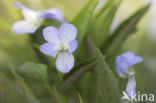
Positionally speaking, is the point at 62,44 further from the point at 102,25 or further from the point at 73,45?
the point at 102,25

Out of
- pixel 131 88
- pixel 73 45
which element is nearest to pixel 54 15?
pixel 73 45

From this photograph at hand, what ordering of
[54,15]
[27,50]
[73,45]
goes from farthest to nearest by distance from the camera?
[27,50] < [54,15] < [73,45]

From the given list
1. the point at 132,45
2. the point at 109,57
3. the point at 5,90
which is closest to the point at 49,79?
the point at 109,57

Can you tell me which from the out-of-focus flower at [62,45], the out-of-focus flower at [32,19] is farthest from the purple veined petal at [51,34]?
the out-of-focus flower at [32,19]

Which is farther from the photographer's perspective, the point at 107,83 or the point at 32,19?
the point at 32,19

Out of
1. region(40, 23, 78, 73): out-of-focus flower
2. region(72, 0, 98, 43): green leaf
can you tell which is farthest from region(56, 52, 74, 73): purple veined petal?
region(72, 0, 98, 43): green leaf

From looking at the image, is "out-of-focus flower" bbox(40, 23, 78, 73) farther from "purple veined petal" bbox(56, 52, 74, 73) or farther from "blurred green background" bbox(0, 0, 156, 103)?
"blurred green background" bbox(0, 0, 156, 103)
